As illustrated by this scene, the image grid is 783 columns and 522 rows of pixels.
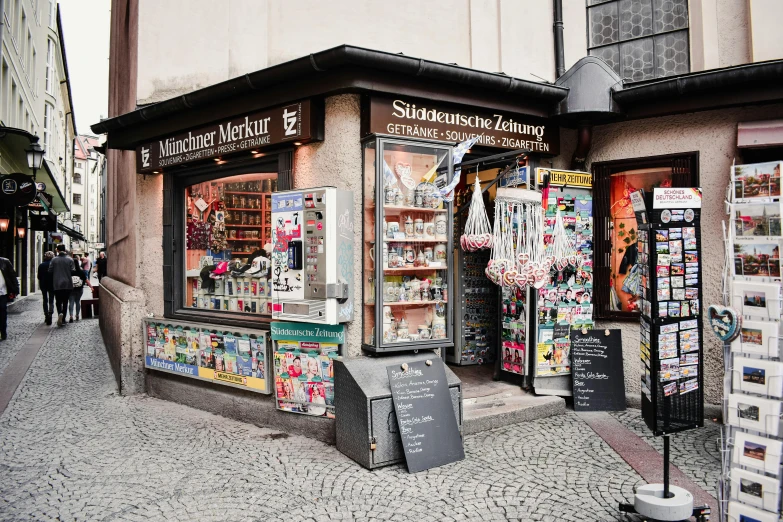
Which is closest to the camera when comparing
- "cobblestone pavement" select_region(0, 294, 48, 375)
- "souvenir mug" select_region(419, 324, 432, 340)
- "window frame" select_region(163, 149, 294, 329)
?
"souvenir mug" select_region(419, 324, 432, 340)

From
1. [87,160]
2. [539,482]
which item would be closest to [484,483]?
[539,482]

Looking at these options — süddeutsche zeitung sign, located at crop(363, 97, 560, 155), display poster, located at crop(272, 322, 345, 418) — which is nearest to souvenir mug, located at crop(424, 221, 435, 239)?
süddeutsche zeitung sign, located at crop(363, 97, 560, 155)

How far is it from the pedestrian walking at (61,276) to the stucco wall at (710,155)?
12.8m

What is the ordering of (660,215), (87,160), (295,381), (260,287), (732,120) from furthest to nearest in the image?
(87,160) < (260,287) < (732,120) < (295,381) < (660,215)

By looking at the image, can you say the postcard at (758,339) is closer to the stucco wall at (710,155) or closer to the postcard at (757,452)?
the postcard at (757,452)

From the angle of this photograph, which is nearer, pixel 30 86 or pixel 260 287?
pixel 260 287

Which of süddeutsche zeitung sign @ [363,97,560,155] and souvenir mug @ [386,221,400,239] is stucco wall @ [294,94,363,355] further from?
souvenir mug @ [386,221,400,239]

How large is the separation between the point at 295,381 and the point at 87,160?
2522 inches

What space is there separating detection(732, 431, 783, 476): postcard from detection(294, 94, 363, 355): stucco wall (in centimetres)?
335

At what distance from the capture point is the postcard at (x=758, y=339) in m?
3.24

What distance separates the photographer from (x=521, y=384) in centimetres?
686

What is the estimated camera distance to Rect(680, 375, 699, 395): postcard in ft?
14.0

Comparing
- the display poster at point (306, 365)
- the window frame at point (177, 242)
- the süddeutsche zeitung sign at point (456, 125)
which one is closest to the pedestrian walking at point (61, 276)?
the window frame at point (177, 242)

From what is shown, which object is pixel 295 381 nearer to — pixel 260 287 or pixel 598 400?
pixel 260 287
